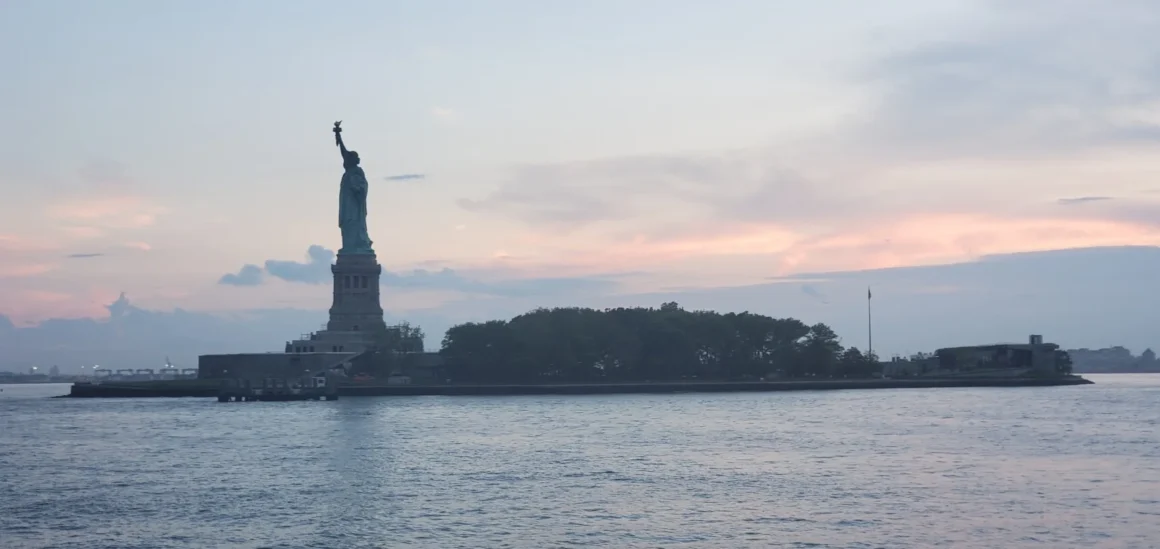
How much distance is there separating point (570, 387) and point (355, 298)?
25.9m

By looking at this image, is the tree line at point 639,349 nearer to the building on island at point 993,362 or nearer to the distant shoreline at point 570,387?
the distant shoreline at point 570,387

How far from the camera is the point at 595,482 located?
1736 inches

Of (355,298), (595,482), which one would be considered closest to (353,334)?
(355,298)

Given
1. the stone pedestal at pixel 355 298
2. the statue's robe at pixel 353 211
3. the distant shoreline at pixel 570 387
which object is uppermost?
the statue's robe at pixel 353 211

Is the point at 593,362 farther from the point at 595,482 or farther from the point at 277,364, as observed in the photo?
the point at 595,482

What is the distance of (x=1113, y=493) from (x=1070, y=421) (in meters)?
34.2

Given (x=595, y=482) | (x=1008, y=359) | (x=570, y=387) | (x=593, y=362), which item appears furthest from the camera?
(x=1008, y=359)

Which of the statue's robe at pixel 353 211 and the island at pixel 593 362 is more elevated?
the statue's robe at pixel 353 211

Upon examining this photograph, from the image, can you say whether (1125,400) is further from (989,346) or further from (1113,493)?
(1113,493)

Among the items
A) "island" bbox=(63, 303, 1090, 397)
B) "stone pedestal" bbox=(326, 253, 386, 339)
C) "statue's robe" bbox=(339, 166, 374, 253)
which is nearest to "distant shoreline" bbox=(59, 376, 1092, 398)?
"island" bbox=(63, 303, 1090, 397)

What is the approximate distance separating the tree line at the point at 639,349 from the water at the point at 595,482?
169ft

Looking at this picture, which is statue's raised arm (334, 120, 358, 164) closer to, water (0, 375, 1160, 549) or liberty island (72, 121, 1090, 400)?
liberty island (72, 121, 1090, 400)

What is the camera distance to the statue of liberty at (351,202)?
452 ft

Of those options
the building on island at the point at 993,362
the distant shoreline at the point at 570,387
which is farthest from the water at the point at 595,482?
the building on island at the point at 993,362
